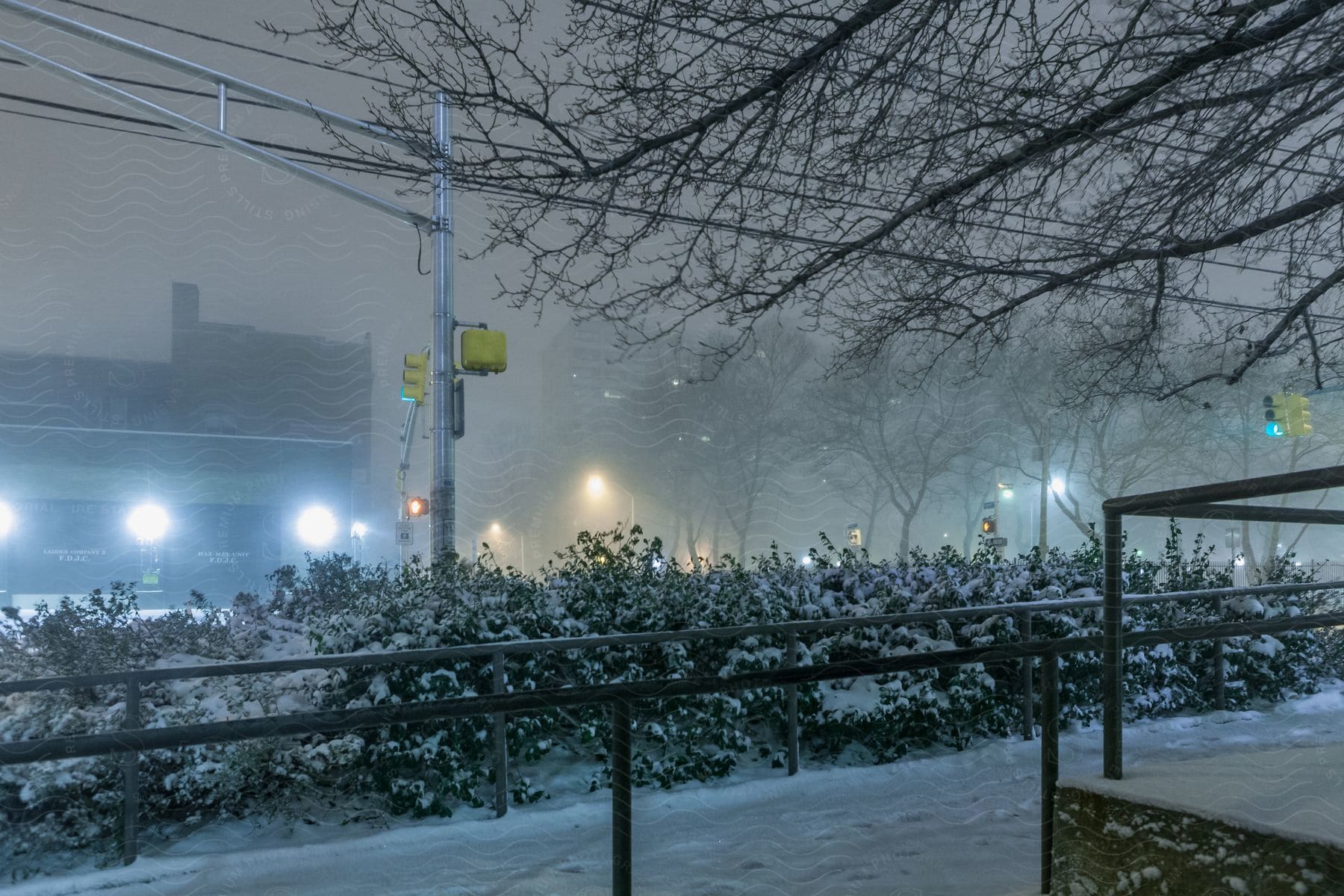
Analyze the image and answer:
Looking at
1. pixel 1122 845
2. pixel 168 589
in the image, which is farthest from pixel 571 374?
pixel 1122 845

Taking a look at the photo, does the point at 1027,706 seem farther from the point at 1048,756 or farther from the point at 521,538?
the point at 521,538

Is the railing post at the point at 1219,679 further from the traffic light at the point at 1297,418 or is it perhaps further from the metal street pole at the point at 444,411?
the traffic light at the point at 1297,418

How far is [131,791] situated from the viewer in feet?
13.1

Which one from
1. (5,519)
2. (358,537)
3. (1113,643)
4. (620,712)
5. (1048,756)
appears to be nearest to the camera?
(620,712)

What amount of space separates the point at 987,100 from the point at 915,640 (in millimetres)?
3445

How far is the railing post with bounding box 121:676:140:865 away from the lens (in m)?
3.99

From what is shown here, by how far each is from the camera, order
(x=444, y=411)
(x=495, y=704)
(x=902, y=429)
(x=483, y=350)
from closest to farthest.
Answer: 1. (x=495, y=704)
2. (x=483, y=350)
3. (x=444, y=411)
4. (x=902, y=429)

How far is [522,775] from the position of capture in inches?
199

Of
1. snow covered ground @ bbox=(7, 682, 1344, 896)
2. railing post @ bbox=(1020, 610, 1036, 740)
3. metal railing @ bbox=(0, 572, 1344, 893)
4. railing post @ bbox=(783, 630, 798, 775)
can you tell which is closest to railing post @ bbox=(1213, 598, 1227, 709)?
snow covered ground @ bbox=(7, 682, 1344, 896)

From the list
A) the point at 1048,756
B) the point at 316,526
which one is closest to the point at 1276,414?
the point at 1048,756

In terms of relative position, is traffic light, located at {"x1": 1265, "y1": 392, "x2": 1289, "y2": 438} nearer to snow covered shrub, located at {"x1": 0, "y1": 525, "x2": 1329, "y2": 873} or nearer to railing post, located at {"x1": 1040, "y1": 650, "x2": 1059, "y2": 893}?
snow covered shrub, located at {"x1": 0, "y1": 525, "x2": 1329, "y2": 873}

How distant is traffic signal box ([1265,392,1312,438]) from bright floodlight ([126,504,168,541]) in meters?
29.1

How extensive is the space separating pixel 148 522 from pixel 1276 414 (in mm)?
29577

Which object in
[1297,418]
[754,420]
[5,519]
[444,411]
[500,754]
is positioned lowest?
[500,754]
